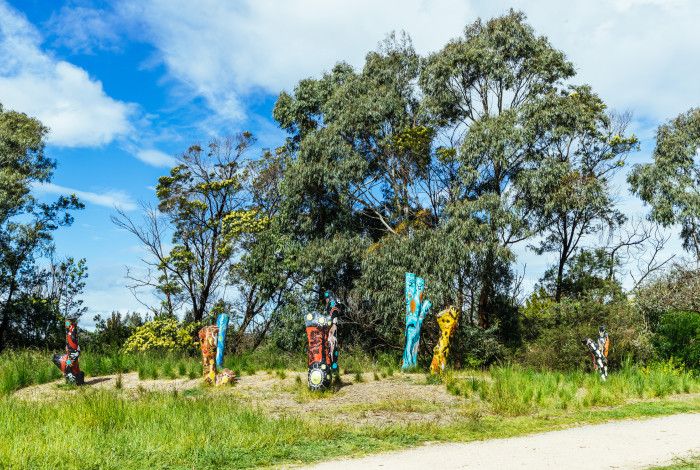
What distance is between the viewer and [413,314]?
1595 centimetres

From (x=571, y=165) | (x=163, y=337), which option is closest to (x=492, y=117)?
(x=571, y=165)

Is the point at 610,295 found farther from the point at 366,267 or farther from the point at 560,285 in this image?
the point at 366,267

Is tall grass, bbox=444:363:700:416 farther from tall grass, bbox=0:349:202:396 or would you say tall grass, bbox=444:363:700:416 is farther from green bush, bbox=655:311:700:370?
tall grass, bbox=0:349:202:396

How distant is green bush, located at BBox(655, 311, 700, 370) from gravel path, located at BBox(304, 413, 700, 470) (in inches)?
370

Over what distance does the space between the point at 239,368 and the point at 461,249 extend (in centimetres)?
786

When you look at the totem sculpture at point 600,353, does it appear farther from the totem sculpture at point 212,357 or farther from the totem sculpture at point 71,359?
the totem sculpture at point 71,359

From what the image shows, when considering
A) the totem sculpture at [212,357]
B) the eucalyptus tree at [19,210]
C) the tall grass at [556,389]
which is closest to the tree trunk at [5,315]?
the eucalyptus tree at [19,210]

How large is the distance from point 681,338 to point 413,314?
808 centimetres

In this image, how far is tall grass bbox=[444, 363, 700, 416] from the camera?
37.3ft

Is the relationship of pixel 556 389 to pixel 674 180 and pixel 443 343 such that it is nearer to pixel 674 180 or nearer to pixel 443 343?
pixel 443 343

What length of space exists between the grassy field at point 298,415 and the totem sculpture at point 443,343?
43 centimetres

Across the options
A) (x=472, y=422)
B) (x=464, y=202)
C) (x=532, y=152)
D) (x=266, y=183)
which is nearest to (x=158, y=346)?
(x=266, y=183)

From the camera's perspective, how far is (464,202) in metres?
21.2

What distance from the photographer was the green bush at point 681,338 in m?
17.6
